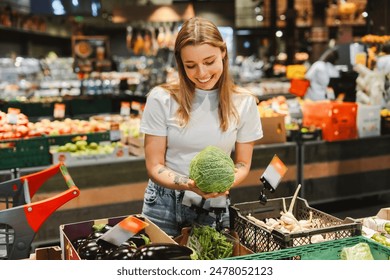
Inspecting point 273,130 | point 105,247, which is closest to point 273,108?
point 273,130

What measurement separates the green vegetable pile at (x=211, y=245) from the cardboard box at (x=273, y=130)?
11.9 feet

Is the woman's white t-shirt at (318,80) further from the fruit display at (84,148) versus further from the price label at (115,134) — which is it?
the fruit display at (84,148)

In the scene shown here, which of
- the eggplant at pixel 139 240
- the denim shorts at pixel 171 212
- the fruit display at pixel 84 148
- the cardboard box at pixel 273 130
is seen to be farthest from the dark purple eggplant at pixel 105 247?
the cardboard box at pixel 273 130

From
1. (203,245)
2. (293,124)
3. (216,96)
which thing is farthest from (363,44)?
(203,245)

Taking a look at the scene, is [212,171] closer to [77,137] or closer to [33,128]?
[77,137]

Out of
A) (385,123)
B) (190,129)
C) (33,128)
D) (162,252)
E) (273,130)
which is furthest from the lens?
(385,123)

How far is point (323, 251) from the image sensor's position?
196cm

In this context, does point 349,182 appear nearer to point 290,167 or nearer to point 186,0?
point 290,167

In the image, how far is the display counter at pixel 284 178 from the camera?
4.96m

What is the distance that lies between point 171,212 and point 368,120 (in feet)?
13.8

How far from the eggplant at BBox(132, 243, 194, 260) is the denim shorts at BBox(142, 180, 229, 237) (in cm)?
63

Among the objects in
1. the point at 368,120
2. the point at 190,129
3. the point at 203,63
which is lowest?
the point at 368,120

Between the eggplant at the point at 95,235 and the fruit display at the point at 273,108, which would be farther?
the fruit display at the point at 273,108

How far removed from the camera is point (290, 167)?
5930 millimetres
